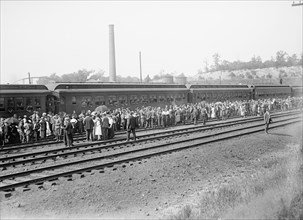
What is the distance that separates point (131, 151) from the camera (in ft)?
49.7

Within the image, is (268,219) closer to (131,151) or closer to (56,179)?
(56,179)

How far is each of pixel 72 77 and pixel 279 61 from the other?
→ 284 ft

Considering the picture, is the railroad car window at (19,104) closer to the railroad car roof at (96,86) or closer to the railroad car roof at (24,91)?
the railroad car roof at (24,91)

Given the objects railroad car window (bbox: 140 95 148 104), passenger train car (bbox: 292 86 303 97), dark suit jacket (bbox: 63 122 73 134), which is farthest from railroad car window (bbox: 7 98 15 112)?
passenger train car (bbox: 292 86 303 97)

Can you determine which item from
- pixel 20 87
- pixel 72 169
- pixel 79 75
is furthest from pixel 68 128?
pixel 79 75

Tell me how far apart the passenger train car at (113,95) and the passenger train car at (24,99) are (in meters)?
0.87

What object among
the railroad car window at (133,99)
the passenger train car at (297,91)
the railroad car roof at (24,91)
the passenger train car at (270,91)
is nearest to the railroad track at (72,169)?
the railroad car roof at (24,91)

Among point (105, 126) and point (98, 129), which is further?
point (105, 126)

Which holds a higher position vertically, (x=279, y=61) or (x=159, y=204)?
(x=279, y=61)

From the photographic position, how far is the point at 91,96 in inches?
977

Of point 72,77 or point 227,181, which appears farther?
point 72,77

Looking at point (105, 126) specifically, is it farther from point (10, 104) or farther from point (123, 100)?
point (123, 100)

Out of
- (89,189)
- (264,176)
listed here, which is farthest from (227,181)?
(89,189)

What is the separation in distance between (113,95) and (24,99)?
7622mm
